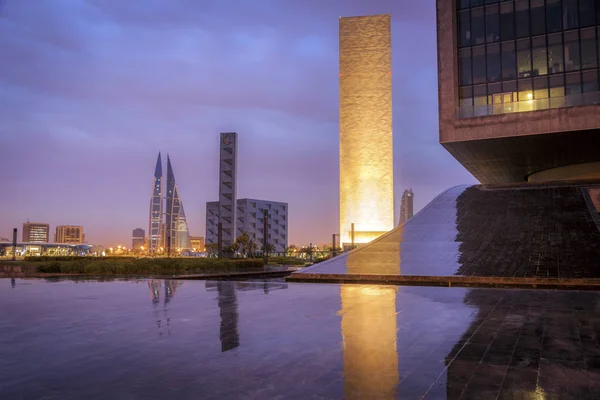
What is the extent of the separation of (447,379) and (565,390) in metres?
0.98

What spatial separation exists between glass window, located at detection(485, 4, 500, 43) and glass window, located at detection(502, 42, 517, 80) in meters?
0.96

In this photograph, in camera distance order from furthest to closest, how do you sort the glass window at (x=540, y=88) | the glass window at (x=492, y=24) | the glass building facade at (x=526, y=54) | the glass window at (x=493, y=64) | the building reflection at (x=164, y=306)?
the glass window at (x=492, y=24), the glass window at (x=493, y=64), the glass window at (x=540, y=88), the glass building facade at (x=526, y=54), the building reflection at (x=164, y=306)

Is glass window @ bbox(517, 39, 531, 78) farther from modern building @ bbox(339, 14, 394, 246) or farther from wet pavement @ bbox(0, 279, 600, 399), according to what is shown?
wet pavement @ bbox(0, 279, 600, 399)

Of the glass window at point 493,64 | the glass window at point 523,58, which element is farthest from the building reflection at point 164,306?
the glass window at point 523,58

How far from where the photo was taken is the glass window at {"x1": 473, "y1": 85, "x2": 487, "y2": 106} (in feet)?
110

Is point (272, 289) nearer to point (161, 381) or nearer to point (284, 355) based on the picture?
point (284, 355)

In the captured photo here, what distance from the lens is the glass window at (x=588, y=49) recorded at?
30.4m

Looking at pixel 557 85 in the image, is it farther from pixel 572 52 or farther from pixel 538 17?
pixel 538 17

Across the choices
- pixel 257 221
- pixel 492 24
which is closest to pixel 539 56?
pixel 492 24

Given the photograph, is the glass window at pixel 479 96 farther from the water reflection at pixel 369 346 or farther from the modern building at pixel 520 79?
the water reflection at pixel 369 346

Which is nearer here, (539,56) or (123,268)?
(123,268)

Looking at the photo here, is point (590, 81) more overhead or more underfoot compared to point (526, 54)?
more underfoot

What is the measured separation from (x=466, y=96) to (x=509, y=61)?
343 cm

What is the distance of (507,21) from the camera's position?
1305 inches
